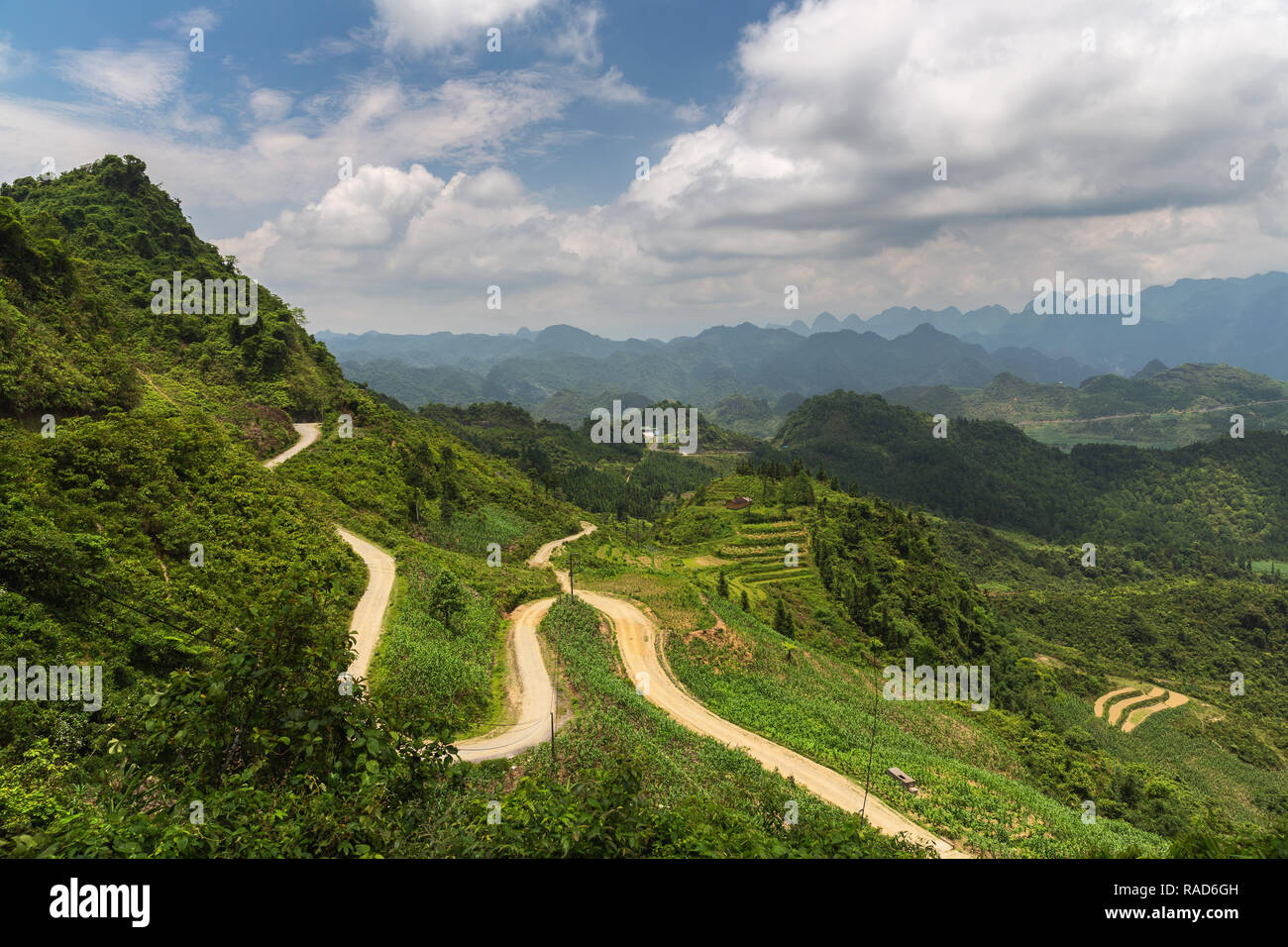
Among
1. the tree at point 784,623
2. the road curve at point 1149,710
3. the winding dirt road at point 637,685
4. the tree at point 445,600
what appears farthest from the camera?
the road curve at point 1149,710

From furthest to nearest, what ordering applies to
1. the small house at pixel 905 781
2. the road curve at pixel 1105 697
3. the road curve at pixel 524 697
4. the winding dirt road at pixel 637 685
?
1. the road curve at pixel 1105 697
2. the small house at pixel 905 781
3. the winding dirt road at pixel 637 685
4. the road curve at pixel 524 697

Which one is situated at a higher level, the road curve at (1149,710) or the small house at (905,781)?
the small house at (905,781)

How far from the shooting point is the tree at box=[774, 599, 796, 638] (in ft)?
180

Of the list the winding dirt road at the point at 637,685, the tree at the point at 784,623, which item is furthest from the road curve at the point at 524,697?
the tree at the point at 784,623

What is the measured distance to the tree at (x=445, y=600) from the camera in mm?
34156

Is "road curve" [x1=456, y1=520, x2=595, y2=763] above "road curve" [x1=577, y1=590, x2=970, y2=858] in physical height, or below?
above

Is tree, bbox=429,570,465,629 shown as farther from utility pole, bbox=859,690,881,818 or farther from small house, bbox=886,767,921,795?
small house, bbox=886,767,921,795

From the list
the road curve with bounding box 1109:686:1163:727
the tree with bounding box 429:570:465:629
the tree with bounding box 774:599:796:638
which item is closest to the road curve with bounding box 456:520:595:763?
the tree with bounding box 429:570:465:629

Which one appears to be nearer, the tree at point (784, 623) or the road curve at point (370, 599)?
the road curve at point (370, 599)

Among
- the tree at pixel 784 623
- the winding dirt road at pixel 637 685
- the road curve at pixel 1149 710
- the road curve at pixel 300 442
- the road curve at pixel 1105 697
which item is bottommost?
the road curve at pixel 1149 710

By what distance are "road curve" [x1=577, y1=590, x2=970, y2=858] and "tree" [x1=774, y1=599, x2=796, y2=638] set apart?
61.0ft

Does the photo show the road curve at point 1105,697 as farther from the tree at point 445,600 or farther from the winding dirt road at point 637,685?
the tree at point 445,600

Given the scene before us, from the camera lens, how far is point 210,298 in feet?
222

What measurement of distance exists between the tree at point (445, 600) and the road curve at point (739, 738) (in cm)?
1140
